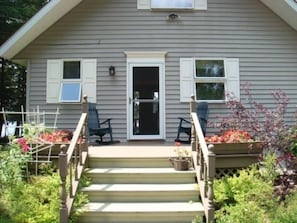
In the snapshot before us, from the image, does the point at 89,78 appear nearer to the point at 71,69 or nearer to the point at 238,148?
the point at 71,69

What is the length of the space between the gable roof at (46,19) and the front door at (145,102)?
2000mm

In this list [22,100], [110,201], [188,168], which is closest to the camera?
[110,201]

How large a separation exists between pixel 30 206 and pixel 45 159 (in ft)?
4.46

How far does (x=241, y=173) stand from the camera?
5551mm

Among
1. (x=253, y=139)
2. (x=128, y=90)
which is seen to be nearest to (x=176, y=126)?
(x=128, y=90)

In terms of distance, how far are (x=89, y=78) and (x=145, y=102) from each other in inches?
54.9

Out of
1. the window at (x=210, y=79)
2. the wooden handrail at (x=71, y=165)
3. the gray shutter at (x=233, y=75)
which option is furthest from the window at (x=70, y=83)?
the gray shutter at (x=233, y=75)

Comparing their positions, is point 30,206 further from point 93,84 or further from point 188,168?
point 93,84

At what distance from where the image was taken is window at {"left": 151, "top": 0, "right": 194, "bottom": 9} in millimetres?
9266

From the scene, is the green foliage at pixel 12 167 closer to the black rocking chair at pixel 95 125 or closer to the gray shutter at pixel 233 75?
the black rocking chair at pixel 95 125

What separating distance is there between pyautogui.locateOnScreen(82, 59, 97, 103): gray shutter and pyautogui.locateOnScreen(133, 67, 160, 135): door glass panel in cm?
91

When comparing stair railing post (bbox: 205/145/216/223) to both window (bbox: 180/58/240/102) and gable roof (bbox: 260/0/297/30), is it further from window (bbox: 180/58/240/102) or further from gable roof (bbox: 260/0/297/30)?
gable roof (bbox: 260/0/297/30)

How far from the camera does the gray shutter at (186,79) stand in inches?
361

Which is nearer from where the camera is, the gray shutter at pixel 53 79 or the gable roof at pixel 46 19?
the gable roof at pixel 46 19
